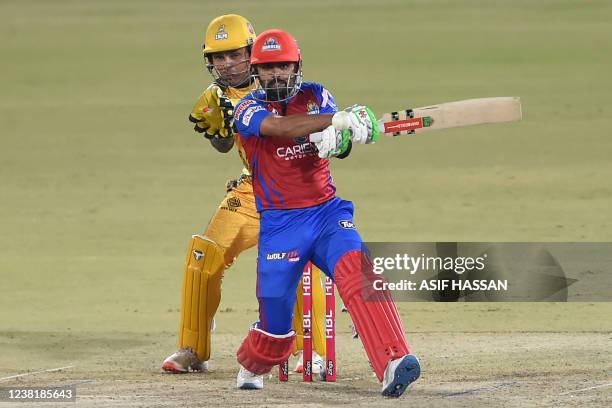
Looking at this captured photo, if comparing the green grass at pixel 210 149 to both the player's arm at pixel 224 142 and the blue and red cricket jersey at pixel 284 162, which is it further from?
the blue and red cricket jersey at pixel 284 162

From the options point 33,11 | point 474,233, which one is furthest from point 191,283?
point 33,11

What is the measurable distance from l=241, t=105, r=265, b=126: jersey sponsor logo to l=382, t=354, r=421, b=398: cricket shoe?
149 centimetres

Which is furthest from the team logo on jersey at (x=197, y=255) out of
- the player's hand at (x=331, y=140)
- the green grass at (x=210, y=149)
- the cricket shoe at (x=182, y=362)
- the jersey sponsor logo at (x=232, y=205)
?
the green grass at (x=210, y=149)

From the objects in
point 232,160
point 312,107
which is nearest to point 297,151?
point 312,107

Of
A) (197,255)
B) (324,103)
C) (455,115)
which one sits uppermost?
(324,103)

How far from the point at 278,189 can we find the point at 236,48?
4.47 feet

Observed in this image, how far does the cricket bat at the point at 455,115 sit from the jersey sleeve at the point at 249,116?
633mm

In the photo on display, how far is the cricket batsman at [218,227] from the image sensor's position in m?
8.77

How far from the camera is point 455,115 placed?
780cm

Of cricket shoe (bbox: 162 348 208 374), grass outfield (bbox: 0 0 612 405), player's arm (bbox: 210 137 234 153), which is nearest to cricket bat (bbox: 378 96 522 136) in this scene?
player's arm (bbox: 210 137 234 153)

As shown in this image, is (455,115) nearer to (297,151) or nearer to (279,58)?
(297,151)

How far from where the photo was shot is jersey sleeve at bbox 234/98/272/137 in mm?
7801

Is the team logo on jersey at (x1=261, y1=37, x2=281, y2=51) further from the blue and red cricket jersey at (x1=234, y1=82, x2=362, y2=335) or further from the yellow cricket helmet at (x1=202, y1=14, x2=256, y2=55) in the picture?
the yellow cricket helmet at (x1=202, y1=14, x2=256, y2=55)

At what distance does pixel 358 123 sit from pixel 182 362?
6.89 ft
